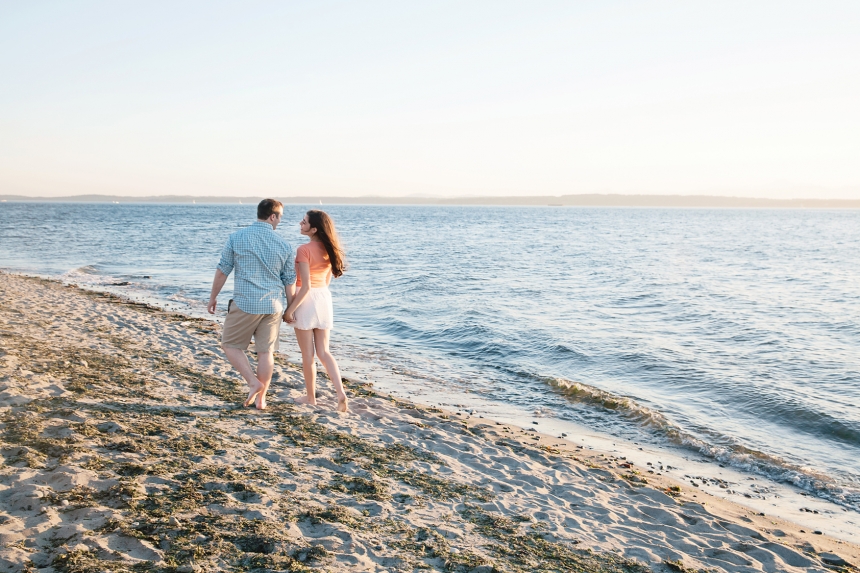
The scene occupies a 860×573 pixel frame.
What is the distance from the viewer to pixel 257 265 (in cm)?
567

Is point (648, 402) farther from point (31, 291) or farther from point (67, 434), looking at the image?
point (31, 291)

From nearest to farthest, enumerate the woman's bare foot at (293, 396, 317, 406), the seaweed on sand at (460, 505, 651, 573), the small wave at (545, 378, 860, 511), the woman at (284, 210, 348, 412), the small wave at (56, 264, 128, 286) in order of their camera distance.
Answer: the seaweed on sand at (460, 505, 651, 573)
the woman at (284, 210, 348, 412)
the small wave at (545, 378, 860, 511)
the woman's bare foot at (293, 396, 317, 406)
the small wave at (56, 264, 128, 286)

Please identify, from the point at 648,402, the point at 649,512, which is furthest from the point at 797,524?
the point at 648,402

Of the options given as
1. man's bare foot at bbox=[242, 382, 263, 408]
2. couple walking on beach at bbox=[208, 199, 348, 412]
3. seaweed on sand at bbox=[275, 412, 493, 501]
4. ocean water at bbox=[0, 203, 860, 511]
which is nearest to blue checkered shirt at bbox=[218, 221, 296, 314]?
couple walking on beach at bbox=[208, 199, 348, 412]

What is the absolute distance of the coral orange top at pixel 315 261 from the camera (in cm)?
592

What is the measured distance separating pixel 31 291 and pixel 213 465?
12393 millimetres

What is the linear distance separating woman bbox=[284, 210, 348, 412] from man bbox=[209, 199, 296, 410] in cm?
13

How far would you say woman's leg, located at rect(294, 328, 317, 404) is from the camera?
6297 mm

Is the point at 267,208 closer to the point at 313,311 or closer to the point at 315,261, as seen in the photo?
the point at 315,261

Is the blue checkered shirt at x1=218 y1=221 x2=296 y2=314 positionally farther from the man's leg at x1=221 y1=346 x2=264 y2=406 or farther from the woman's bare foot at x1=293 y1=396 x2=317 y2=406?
the woman's bare foot at x1=293 y1=396 x2=317 y2=406

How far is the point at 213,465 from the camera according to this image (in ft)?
15.1

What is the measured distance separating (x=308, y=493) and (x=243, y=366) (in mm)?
2102

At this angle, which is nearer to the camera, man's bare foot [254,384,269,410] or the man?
the man

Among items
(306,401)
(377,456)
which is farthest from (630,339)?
(377,456)
